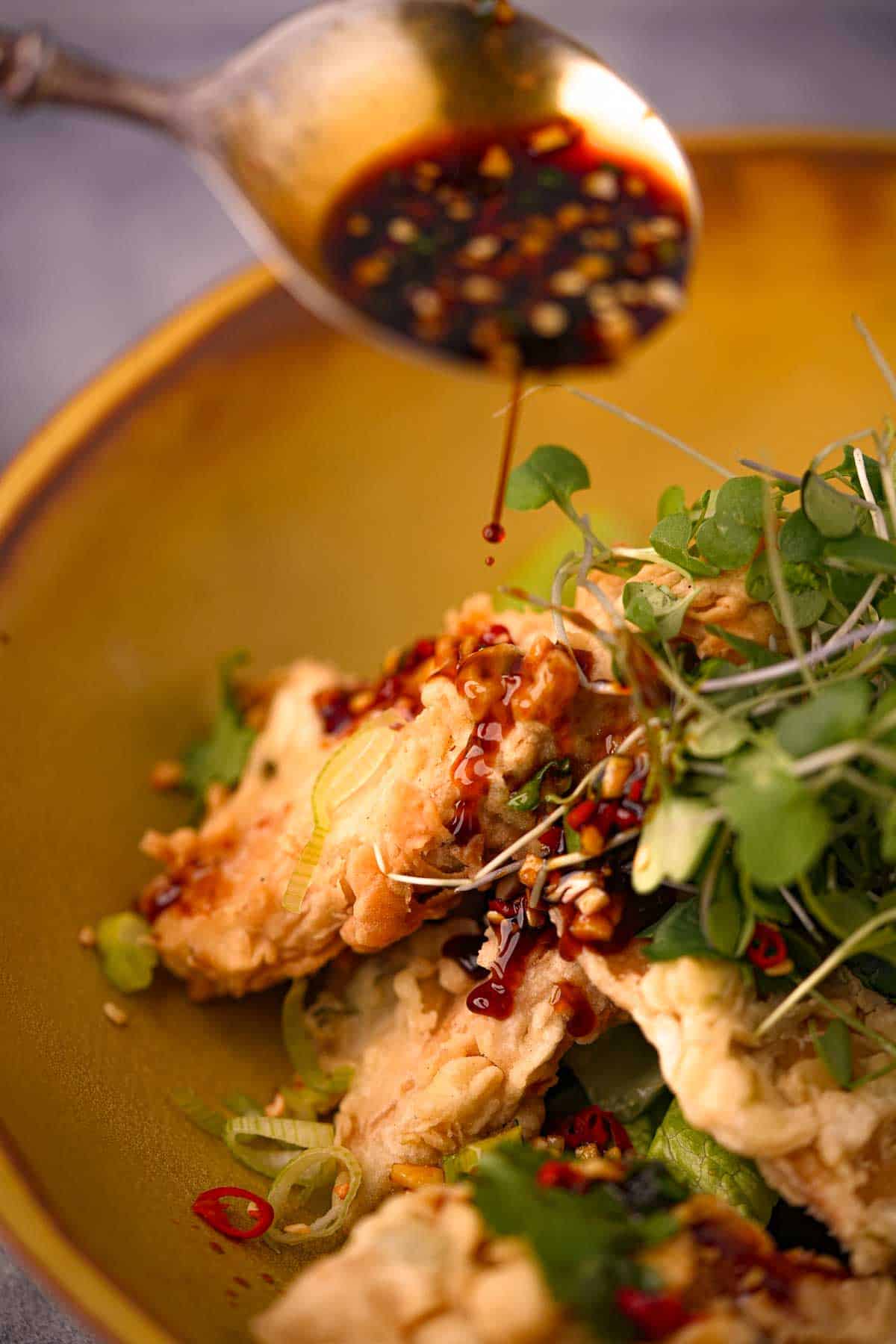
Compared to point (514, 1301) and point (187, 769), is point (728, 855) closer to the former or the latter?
point (514, 1301)

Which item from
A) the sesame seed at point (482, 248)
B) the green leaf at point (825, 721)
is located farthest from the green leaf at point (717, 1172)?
the sesame seed at point (482, 248)

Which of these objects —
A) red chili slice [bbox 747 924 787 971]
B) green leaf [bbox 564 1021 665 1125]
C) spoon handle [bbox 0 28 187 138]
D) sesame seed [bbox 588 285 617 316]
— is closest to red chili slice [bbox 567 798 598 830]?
red chili slice [bbox 747 924 787 971]

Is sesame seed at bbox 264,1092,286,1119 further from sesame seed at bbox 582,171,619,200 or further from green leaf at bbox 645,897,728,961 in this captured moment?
sesame seed at bbox 582,171,619,200

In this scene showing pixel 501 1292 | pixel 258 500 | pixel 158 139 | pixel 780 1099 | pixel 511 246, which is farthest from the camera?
pixel 158 139

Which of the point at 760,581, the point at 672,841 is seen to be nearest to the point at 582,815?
the point at 672,841

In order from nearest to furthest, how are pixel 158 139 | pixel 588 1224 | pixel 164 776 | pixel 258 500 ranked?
pixel 588 1224, pixel 164 776, pixel 258 500, pixel 158 139

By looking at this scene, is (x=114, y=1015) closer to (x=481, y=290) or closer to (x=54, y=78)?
(x=481, y=290)

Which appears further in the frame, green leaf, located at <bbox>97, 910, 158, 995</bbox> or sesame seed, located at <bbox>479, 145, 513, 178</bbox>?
green leaf, located at <bbox>97, 910, 158, 995</bbox>
